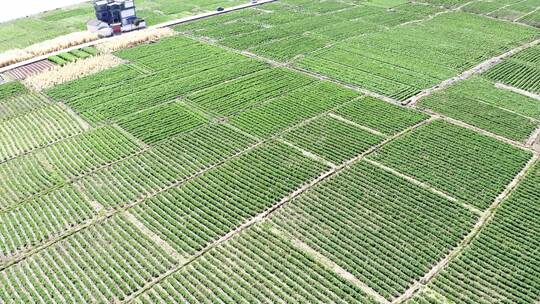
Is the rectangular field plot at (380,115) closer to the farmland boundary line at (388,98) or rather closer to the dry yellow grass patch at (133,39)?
the farmland boundary line at (388,98)

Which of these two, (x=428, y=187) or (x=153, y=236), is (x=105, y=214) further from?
(x=428, y=187)

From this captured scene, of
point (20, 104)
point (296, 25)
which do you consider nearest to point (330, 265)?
point (20, 104)

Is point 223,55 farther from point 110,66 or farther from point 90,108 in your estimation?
point 90,108

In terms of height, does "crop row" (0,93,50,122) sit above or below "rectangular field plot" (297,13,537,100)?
below

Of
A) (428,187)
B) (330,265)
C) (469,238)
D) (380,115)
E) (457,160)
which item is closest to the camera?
(330,265)

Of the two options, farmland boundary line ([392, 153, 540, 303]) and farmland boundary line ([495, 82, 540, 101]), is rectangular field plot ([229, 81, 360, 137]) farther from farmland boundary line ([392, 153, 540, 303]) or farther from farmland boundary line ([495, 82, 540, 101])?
farmland boundary line ([392, 153, 540, 303])

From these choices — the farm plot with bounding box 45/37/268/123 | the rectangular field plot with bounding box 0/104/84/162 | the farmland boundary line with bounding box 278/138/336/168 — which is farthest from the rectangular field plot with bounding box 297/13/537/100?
the rectangular field plot with bounding box 0/104/84/162

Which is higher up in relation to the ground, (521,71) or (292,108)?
(521,71)

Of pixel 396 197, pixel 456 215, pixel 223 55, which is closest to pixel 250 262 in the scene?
pixel 396 197
